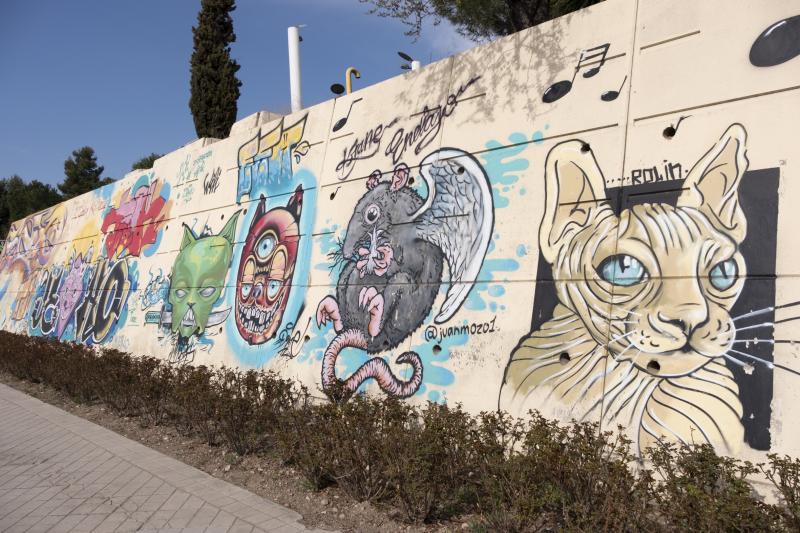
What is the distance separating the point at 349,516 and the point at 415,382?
1.80 meters

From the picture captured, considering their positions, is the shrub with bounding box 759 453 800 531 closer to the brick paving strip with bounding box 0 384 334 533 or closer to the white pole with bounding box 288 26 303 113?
the brick paving strip with bounding box 0 384 334 533

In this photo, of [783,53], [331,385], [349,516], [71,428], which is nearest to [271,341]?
[331,385]

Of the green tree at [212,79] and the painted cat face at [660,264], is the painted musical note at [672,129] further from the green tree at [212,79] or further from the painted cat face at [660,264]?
the green tree at [212,79]

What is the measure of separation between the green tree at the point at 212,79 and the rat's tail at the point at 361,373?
13.1 meters

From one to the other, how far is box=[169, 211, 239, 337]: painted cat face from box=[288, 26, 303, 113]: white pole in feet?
15.3

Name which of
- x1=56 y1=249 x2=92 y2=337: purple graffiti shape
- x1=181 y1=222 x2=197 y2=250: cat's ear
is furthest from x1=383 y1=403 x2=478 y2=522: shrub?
x1=56 y1=249 x2=92 y2=337: purple graffiti shape

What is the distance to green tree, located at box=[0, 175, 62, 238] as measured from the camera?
146 feet

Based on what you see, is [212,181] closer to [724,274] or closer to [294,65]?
[294,65]

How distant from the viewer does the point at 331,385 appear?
6.19 metres

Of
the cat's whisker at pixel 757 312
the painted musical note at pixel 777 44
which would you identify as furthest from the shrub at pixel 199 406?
the painted musical note at pixel 777 44

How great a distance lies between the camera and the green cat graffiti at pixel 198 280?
949 cm

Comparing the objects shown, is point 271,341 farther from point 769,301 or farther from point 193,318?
point 769,301

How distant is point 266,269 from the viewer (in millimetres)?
8523

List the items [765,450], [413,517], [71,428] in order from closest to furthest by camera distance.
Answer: [765,450] → [413,517] → [71,428]
